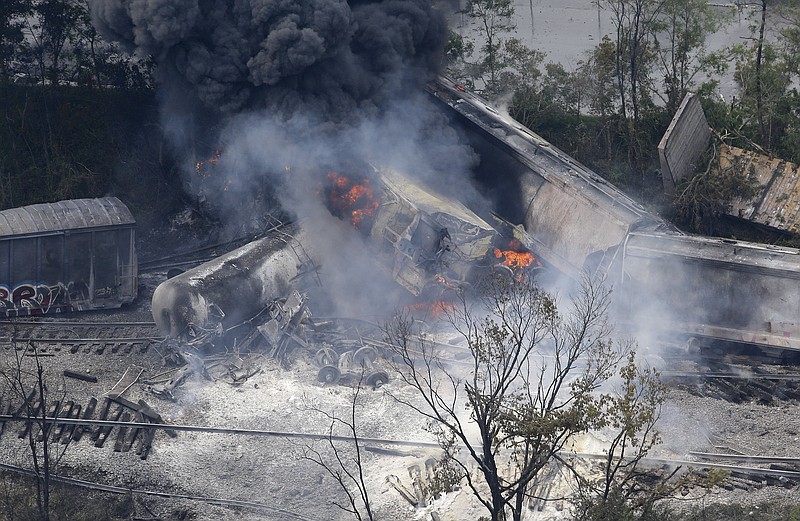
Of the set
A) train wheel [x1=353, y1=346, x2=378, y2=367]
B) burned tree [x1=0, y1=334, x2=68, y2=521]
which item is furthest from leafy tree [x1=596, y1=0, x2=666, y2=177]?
burned tree [x1=0, y1=334, x2=68, y2=521]

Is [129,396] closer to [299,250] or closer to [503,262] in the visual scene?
[299,250]

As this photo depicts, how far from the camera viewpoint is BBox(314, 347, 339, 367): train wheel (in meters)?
21.0

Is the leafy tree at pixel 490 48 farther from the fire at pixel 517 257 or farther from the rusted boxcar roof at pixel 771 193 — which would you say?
the fire at pixel 517 257

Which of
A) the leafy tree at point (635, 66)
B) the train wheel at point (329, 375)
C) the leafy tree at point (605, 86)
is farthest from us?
the leafy tree at point (605, 86)

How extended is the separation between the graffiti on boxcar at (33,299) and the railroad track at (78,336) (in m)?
0.30

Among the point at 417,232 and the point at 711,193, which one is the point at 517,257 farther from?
the point at 711,193

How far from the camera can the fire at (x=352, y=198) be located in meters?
23.3

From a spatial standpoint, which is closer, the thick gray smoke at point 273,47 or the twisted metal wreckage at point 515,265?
the twisted metal wreckage at point 515,265

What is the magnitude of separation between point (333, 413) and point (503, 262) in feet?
20.4

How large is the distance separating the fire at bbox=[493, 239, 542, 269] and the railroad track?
888 centimetres

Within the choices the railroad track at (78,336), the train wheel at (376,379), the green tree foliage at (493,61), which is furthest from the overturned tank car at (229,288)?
the green tree foliage at (493,61)

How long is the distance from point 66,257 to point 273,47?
25.3 feet

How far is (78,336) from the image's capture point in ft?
74.0

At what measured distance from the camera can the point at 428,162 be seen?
960 inches
